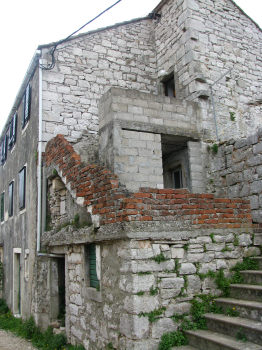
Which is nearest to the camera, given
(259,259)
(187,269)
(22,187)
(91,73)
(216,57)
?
(187,269)

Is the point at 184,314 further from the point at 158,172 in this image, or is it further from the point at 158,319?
the point at 158,172

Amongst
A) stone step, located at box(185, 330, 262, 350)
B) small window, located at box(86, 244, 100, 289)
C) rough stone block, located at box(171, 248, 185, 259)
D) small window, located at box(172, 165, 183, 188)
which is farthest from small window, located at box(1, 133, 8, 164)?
stone step, located at box(185, 330, 262, 350)

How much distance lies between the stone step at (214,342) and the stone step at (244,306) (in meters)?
0.37

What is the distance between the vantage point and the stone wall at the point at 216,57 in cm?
802

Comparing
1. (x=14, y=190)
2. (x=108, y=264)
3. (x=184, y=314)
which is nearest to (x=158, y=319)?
(x=184, y=314)

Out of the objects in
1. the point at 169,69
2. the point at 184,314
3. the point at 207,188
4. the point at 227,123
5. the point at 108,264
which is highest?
the point at 169,69

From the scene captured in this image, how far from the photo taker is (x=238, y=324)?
391cm

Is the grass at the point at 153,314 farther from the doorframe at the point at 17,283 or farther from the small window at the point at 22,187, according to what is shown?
the doorframe at the point at 17,283

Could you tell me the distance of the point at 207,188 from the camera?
7395 mm

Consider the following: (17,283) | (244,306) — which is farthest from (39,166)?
(244,306)

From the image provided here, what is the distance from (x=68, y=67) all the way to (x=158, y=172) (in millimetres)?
4043

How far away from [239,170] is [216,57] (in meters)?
3.27

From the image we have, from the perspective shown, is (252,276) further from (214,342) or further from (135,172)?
(135,172)

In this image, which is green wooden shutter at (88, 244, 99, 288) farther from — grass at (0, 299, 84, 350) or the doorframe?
the doorframe
